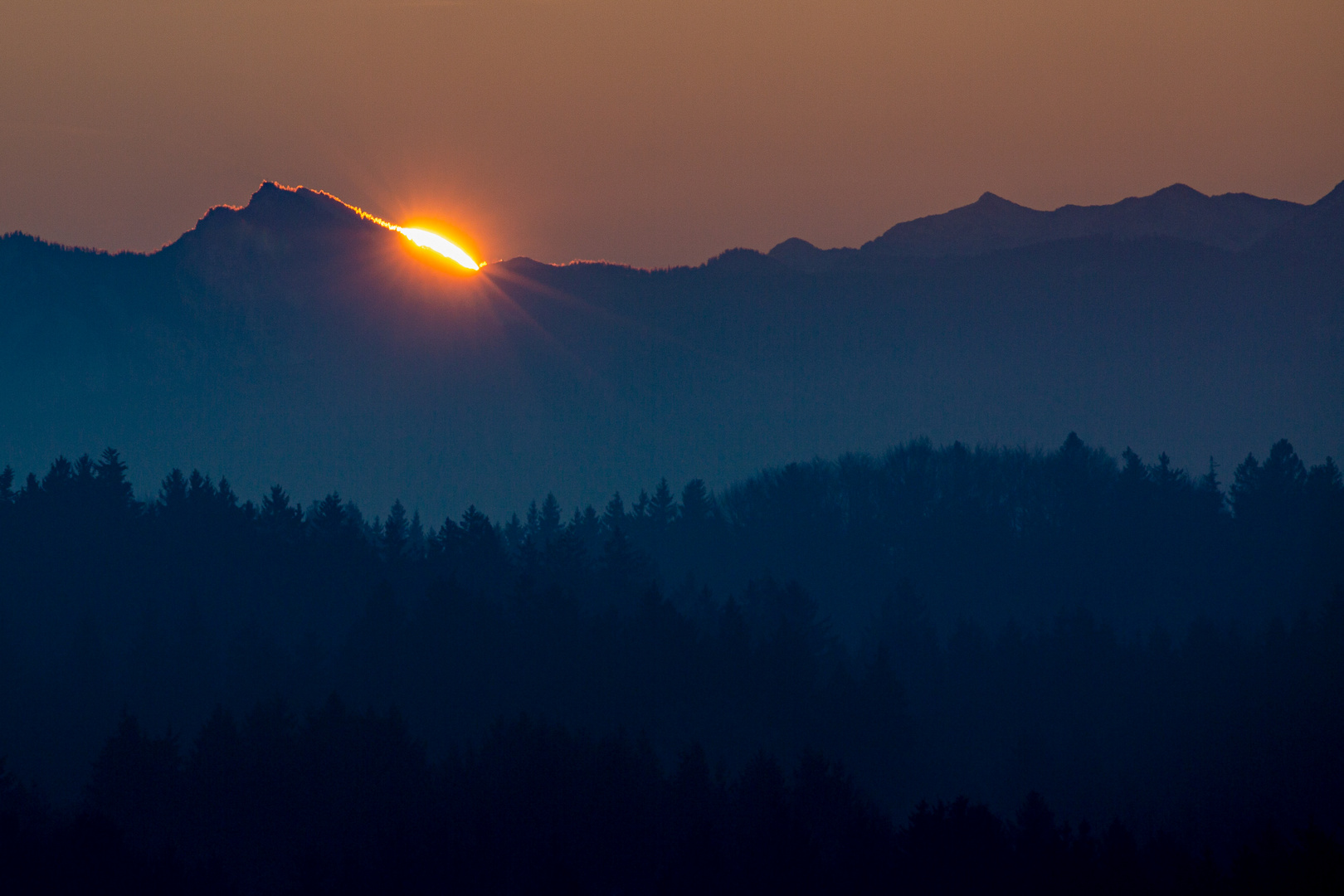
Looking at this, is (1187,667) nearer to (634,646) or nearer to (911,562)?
(634,646)

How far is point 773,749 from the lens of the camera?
62906mm

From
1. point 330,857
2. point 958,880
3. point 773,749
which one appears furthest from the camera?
point 773,749

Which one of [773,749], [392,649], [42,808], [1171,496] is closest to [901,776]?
[773,749]

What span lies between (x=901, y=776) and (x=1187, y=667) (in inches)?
756

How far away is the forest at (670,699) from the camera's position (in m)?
40.2

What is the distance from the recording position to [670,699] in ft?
214

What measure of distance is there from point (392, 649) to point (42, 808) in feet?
75.8

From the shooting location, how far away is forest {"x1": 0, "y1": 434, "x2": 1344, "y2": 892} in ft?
132

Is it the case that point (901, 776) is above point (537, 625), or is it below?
below

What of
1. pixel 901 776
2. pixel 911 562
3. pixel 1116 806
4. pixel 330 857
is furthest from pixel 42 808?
pixel 911 562

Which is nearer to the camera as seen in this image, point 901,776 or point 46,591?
point 901,776

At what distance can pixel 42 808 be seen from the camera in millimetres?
45312

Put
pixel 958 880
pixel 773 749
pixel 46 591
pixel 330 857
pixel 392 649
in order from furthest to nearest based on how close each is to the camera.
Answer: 1. pixel 46 591
2. pixel 392 649
3. pixel 773 749
4. pixel 330 857
5. pixel 958 880

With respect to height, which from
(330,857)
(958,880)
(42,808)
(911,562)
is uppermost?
(911,562)
